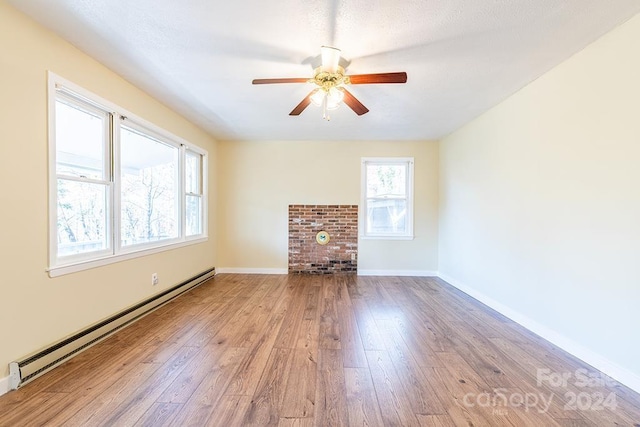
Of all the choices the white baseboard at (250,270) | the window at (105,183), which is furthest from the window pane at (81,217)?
the white baseboard at (250,270)

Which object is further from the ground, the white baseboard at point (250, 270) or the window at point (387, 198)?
the window at point (387, 198)

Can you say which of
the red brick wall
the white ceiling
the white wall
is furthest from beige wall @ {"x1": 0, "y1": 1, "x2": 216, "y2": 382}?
the white wall

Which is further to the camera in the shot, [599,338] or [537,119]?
[537,119]

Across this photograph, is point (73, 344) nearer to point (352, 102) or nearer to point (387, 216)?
point (352, 102)

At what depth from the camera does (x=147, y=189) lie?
10.2 ft

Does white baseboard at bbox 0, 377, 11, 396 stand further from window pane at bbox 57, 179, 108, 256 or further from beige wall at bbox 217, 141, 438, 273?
beige wall at bbox 217, 141, 438, 273

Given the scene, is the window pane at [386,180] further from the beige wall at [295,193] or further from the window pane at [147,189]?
the window pane at [147,189]

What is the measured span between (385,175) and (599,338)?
11.4 feet

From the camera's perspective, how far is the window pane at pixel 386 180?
16.0 feet

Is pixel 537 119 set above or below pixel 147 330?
above

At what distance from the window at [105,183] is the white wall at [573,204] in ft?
13.4

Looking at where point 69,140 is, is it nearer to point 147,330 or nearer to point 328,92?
point 147,330

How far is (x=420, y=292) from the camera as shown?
3828 millimetres

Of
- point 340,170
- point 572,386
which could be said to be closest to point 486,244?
point 572,386
